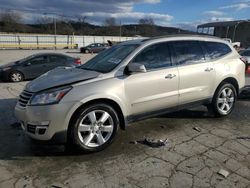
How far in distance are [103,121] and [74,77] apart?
837 mm

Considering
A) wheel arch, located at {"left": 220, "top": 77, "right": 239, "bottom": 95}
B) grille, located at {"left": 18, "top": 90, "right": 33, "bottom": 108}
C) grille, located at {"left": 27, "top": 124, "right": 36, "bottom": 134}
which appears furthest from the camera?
wheel arch, located at {"left": 220, "top": 77, "right": 239, "bottom": 95}

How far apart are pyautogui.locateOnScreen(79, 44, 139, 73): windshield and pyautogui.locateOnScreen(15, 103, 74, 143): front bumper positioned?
1066 mm

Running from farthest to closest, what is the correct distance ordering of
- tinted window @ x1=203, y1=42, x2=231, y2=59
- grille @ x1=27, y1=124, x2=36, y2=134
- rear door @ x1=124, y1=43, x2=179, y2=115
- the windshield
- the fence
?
the fence → tinted window @ x1=203, y1=42, x2=231, y2=59 → the windshield → rear door @ x1=124, y1=43, x2=179, y2=115 → grille @ x1=27, y1=124, x2=36, y2=134

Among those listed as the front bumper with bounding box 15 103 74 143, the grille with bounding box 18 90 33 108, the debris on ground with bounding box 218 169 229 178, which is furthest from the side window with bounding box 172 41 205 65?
the grille with bounding box 18 90 33 108

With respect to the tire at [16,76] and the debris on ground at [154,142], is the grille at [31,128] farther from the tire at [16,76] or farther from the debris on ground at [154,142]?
the tire at [16,76]

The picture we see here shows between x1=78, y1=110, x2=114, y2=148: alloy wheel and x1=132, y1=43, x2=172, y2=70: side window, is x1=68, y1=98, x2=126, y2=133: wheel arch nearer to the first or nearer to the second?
x1=78, y1=110, x2=114, y2=148: alloy wheel

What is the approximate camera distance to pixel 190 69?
17.5 ft

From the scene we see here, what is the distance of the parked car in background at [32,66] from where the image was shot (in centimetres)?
1237

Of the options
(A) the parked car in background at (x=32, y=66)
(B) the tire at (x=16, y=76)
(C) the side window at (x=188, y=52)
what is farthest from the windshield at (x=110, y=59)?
(B) the tire at (x=16, y=76)

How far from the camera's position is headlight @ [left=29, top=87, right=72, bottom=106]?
405 cm

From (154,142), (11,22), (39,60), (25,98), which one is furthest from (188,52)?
(11,22)

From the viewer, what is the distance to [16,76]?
494 inches

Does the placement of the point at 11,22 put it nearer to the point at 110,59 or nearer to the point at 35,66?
the point at 35,66

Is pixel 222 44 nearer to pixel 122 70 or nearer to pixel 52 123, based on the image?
pixel 122 70
